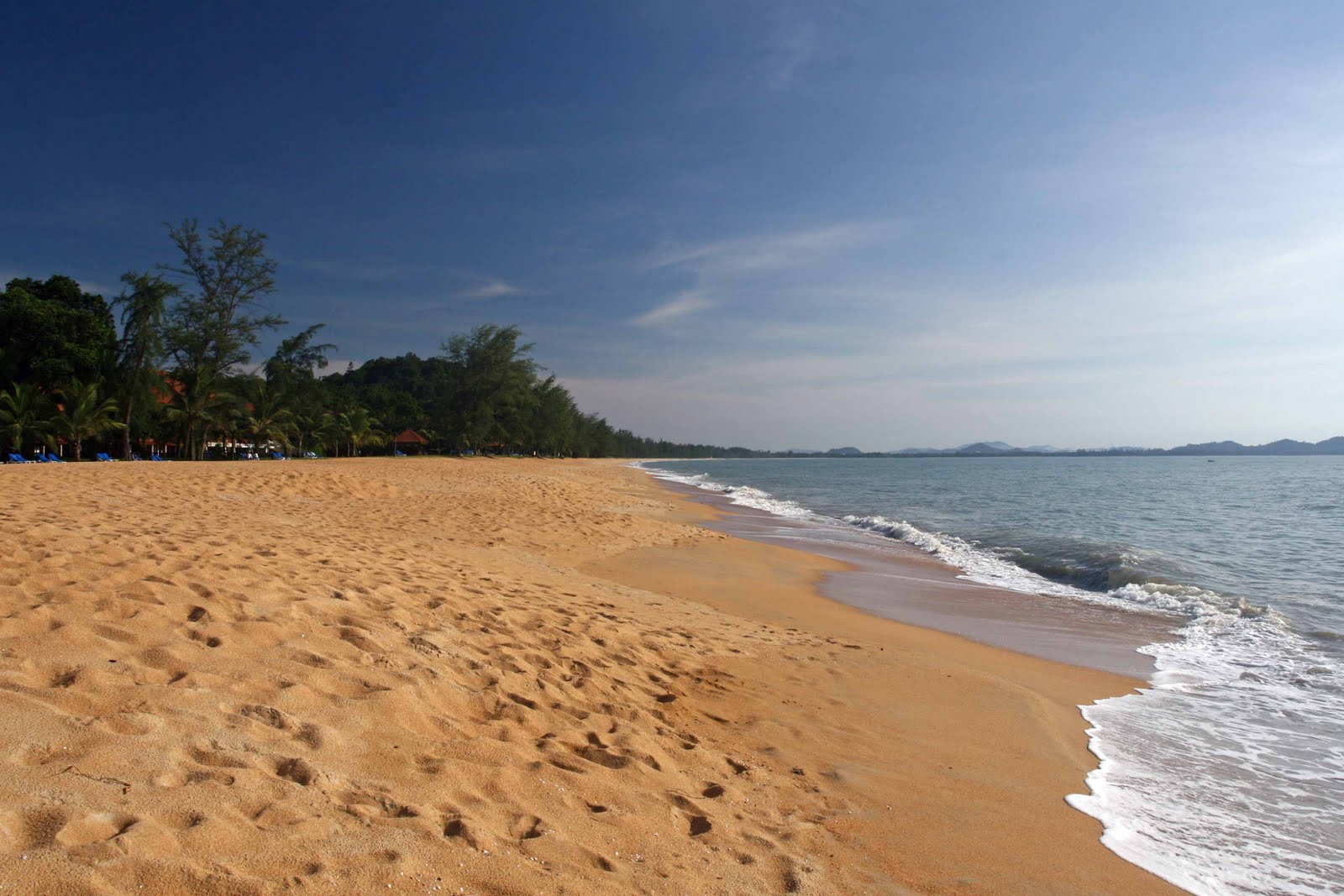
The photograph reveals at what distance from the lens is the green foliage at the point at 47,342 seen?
30.1 metres

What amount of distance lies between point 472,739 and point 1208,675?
7103 millimetres

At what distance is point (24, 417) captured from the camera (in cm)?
2858

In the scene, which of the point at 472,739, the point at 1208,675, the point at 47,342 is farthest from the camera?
the point at 47,342

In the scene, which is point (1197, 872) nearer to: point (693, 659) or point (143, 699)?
point (693, 659)

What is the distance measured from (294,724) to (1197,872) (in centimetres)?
431

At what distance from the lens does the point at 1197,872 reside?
11.1 ft

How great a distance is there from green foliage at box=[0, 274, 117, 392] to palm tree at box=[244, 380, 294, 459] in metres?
8.16

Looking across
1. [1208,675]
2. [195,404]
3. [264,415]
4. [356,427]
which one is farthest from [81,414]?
[1208,675]

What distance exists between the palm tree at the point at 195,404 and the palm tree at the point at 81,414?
2785 millimetres

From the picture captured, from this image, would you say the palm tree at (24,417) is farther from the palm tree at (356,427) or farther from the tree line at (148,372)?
the palm tree at (356,427)

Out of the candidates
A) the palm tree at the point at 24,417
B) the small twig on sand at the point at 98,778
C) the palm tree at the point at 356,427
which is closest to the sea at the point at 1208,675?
the small twig on sand at the point at 98,778

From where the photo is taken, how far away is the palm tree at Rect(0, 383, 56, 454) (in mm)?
27875

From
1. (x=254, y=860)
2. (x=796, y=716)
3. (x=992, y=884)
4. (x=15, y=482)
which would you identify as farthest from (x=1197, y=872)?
(x=15, y=482)

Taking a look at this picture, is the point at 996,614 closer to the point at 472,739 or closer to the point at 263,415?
the point at 472,739
